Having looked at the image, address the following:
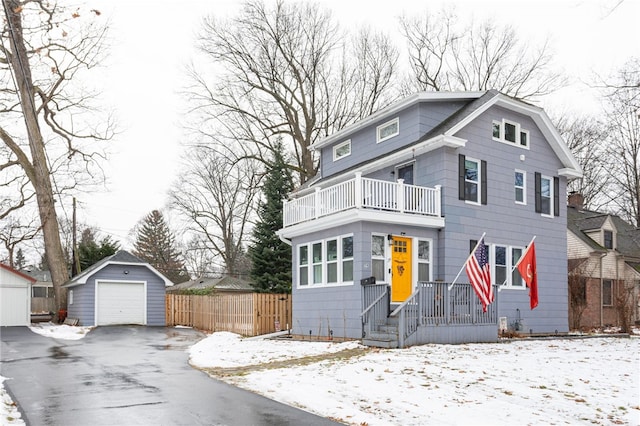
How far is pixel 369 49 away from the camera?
39375 millimetres

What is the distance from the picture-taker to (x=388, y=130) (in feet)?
72.4

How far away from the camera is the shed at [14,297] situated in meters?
29.2

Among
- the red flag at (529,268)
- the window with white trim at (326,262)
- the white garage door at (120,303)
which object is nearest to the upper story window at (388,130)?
the window with white trim at (326,262)

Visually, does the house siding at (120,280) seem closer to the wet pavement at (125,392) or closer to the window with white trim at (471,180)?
the wet pavement at (125,392)

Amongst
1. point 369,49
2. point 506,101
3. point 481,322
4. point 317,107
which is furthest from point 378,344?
point 369,49

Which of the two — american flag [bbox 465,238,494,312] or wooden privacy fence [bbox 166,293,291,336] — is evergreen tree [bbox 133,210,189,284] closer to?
wooden privacy fence [bbox 166,293,291,336]

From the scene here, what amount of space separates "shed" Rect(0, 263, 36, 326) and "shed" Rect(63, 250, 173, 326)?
203 cm

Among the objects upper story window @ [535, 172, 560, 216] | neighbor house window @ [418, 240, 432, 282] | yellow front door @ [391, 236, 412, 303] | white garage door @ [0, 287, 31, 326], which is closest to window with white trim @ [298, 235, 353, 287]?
yellow front door @ [391, 236, 412, 303]

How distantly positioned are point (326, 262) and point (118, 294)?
14848 mm

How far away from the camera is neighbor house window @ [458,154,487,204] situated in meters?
19.5

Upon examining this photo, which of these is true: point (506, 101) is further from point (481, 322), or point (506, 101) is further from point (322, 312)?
point (322, 312)

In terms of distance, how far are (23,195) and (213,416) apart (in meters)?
32.1

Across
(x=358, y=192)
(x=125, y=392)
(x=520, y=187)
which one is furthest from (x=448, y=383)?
(x=520, y=187)

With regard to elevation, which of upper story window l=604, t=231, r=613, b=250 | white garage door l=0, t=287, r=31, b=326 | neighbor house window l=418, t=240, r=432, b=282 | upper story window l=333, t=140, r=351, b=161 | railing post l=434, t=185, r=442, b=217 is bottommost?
white garage door l=0, t=287, r=31, b=326
